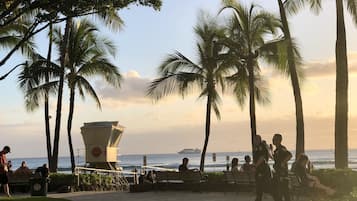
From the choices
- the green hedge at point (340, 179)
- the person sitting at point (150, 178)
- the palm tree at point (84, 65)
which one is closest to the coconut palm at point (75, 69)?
the palm tree at point (84, 65)

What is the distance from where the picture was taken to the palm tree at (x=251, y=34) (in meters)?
Answer: 22.5

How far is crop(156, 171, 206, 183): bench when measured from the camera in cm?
1922

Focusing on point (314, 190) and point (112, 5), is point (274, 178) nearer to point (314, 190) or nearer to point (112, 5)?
point (314, 190)

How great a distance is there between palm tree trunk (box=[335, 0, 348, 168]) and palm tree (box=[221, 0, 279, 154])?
495 centimetres

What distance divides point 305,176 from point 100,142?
12.3 meters

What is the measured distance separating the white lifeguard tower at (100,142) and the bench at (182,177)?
4.98m

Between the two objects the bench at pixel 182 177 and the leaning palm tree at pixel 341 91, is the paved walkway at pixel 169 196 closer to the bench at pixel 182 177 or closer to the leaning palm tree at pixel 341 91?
the bench at pixel 182 177

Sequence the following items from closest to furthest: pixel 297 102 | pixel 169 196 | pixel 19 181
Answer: pixel 169 196, pixel 297 102, pixel 19 181

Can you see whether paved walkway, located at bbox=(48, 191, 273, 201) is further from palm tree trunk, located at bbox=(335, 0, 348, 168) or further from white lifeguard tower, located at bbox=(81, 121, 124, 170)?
white lifeguard tower, located at bbox=(81, 121, 124, 170)

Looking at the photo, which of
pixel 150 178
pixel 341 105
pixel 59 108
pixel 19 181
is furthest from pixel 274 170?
pixel 59 108

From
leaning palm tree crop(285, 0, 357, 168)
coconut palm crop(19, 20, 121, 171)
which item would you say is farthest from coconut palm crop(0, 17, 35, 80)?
leaning palm tree crop(285, 0, 357, 168)

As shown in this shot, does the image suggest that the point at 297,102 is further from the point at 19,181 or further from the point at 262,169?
the point at 19,181

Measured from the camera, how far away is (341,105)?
1727 cm

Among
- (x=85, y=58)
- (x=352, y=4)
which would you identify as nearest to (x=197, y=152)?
(x=85, y=58)
